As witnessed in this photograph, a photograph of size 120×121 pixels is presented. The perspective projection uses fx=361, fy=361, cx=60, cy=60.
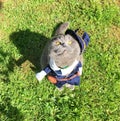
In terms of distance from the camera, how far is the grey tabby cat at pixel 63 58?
4449 millimetres

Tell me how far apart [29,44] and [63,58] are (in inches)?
60.3

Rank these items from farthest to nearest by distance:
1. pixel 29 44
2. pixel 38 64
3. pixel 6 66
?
pixel 29 44 → pixel 38 64 → pixel 6 66

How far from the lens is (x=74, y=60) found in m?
4.62

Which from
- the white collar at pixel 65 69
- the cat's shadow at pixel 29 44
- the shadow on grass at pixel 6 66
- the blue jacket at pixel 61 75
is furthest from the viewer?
the cat's shadow at pixel 29 44

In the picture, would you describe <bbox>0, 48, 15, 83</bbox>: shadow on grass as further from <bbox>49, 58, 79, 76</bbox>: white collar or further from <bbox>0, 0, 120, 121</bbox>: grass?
<bbox>49, 58, 79, 76</bbox>: white collar

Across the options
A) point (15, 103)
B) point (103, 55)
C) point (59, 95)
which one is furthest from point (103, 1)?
point (15, 103)

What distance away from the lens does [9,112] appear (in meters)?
5.38

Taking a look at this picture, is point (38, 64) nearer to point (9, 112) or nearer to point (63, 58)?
point (9, 112)

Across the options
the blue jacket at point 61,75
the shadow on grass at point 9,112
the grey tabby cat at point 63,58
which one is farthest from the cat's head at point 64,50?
the shadow on grass at point 9,112

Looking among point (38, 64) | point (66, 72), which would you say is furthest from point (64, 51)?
point (38, 64)

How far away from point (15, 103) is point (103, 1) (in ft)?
7.52

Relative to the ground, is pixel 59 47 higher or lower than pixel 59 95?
higher

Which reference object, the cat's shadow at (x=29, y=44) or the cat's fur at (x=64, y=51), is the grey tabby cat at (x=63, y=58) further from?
the cat's shadow at (x=29, y=44)

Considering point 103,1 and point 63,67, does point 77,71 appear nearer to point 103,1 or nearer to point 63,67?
point 63,67
